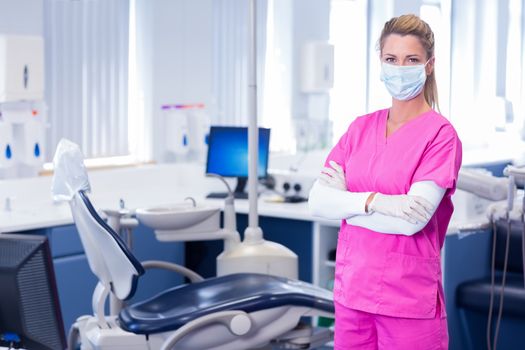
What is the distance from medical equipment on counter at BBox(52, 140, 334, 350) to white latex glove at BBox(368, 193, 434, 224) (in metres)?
1.06

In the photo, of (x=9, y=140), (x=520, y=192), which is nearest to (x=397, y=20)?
(x=520, y=192)

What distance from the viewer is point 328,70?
6.95 metres

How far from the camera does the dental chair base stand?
3.27 metres

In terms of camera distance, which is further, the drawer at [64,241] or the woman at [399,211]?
the drawer at [64,241]

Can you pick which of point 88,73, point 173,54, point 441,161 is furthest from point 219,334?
point 173,54

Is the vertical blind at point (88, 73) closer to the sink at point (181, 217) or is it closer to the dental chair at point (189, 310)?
the sink at point (181, 217)

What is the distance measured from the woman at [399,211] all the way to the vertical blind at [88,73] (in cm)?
294

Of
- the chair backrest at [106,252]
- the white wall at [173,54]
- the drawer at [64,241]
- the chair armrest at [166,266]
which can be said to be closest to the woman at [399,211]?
the chair backrest at [106,252]

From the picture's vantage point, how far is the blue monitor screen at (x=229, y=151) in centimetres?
491

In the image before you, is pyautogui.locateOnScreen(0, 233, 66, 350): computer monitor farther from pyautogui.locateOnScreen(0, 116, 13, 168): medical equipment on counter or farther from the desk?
pyautogui.locateOnScreen(0, 116, 13, 168): medical equipment on counter

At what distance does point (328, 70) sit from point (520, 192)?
2.72 m

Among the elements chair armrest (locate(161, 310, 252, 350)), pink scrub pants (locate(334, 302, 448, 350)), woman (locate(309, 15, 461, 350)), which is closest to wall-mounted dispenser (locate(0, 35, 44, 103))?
chair armrest (locate(161, 310, 252, 350))

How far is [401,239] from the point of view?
7.88 ft

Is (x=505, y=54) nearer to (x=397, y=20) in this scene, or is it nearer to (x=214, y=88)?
(x=214, y=88)
